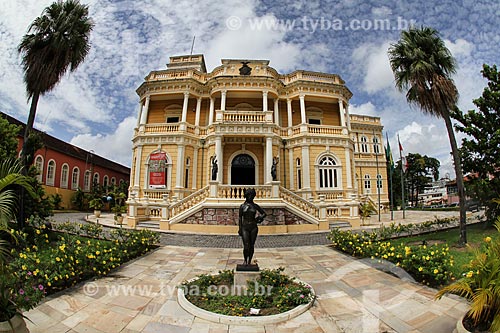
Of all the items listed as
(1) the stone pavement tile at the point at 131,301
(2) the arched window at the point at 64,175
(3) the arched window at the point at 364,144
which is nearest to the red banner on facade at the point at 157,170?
(1) the stone pavement tile at the point at 131,301

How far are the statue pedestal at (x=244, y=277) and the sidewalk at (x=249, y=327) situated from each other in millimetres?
1089

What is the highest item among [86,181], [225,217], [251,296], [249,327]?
[86,181]

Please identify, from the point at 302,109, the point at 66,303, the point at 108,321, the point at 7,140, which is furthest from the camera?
the point at 302,109

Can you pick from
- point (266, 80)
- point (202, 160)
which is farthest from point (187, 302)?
point (266, 80)

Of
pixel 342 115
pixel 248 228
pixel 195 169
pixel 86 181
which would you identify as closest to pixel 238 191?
pixel 195 169

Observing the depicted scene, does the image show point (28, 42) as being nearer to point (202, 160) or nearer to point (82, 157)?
point (202, 160)

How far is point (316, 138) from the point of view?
17.7 meters

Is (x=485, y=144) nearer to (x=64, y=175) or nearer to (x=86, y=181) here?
(x=64, y=175)

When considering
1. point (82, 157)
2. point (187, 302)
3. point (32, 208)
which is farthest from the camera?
point (82, 157)

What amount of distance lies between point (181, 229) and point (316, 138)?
11246mm

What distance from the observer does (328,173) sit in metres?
17.5

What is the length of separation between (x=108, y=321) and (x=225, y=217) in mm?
8580

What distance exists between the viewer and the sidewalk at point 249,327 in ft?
11.8

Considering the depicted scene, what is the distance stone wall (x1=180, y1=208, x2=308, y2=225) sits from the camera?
12250mm
